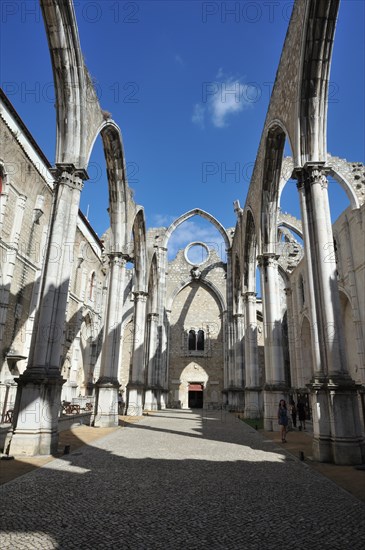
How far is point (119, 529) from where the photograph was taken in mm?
3219

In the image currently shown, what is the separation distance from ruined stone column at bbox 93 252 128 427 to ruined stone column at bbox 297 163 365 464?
287 inches

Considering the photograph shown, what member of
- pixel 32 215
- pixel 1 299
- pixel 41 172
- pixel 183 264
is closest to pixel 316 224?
pixel 1 299

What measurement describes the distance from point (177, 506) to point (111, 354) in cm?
957

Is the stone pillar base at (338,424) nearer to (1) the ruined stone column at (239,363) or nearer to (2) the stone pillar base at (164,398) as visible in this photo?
(1) the ruined stone column at (239,363)

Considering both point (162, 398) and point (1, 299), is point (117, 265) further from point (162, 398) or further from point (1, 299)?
point (162, 398)

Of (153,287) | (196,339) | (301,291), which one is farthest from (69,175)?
(196,339)

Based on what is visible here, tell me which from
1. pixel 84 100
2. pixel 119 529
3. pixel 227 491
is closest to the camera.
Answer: pixel 119 529

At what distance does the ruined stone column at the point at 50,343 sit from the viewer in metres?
6.71

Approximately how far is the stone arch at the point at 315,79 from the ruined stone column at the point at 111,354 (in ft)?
26.2

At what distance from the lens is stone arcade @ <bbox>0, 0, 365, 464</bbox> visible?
23.8 ft

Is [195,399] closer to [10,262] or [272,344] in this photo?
[272,344]

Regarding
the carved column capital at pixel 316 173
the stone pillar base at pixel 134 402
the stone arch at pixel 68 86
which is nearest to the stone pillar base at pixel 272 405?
the carved column capital at pixel 316 173

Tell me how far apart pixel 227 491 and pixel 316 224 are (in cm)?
570

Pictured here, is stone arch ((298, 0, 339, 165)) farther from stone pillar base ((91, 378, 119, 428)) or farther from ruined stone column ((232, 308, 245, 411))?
ruined stone column ((232, 308, 245, 411))
